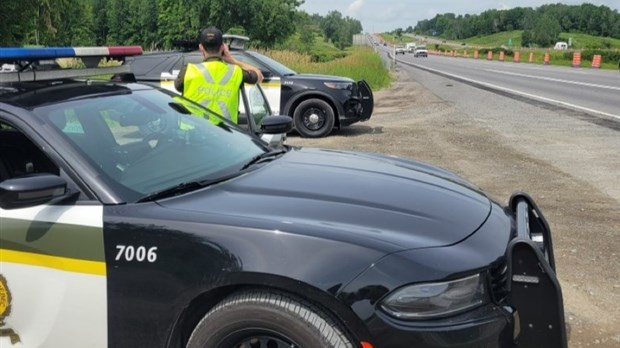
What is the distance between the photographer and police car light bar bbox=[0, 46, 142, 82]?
3.15 metres

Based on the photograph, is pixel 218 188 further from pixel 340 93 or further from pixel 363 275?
pixel 340 93

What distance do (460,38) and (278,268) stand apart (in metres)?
208

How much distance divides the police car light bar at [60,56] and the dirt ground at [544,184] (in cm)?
340

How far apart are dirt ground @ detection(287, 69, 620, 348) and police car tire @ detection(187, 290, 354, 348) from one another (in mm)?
1963

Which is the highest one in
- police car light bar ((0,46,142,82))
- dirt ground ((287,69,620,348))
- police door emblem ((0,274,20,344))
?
police car light bar ((0,46,142,82))

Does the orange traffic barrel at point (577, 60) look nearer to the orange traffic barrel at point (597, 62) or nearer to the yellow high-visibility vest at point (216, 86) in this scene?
the orange traffic barrel at point (597, 62)

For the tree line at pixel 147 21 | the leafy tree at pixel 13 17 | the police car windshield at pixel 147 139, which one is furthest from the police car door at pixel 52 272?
the leafy tree at pixel 13 17

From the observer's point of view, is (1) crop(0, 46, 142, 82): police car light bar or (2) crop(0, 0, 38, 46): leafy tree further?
(2) crop(0, 0, 38, 46): leafy tree

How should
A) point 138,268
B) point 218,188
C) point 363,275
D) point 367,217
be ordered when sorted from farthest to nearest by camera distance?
point 218,188 → point 367,217 → point 138,268 → point 363,275

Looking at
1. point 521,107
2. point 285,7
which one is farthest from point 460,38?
point 521,107

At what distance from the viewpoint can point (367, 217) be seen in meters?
2.62

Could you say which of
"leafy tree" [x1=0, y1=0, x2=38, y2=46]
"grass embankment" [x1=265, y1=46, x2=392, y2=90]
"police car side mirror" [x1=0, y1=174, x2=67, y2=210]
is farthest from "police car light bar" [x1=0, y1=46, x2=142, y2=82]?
"grass embankment" [x1=265, y1=46, x2=392, y2=90]

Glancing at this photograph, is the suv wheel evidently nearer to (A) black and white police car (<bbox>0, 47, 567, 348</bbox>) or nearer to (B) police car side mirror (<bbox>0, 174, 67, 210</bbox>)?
(A) black and white police car (<bbox>0, 47, 567, 348</bbox>)

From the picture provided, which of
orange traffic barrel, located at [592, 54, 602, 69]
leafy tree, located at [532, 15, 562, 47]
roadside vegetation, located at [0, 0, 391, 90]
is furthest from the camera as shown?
leafy tree, located at [532, 15, 562, 47]
